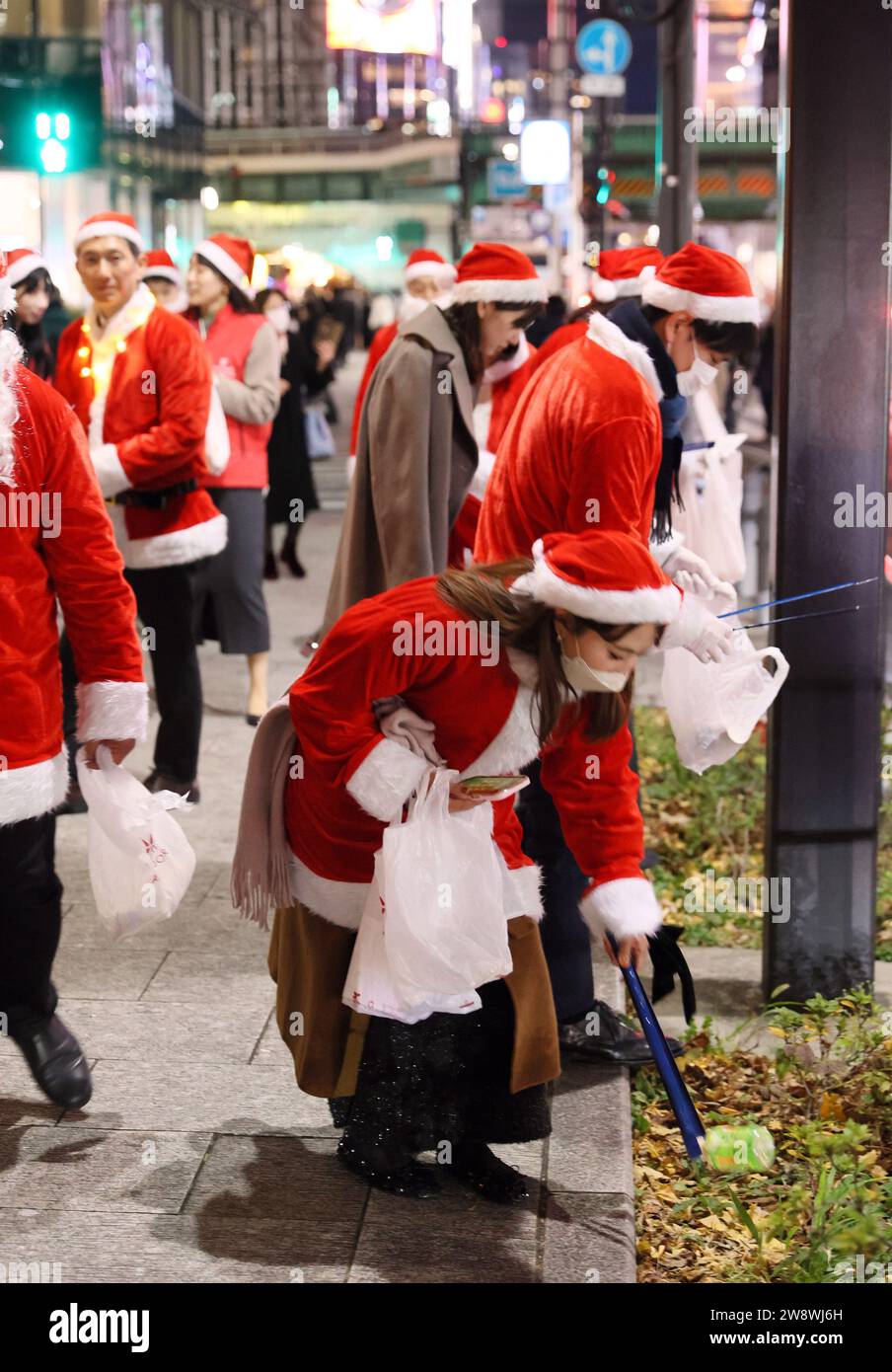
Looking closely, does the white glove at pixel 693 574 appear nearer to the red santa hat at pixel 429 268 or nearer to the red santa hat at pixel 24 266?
the red santa hat at pixel 24 266

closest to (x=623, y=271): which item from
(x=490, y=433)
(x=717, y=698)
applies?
(x=490, y=433)

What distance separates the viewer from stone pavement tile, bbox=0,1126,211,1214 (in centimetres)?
376

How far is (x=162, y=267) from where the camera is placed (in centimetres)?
845

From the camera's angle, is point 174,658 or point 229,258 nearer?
point 174,658

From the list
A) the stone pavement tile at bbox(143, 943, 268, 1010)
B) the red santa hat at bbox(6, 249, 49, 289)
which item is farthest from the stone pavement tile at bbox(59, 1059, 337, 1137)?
the red santa hat at bbox(6, 249, 49, 289)

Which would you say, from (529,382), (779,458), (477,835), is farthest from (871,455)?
(477,835)

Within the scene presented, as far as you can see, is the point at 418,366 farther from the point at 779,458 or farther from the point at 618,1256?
the point at 618,1256

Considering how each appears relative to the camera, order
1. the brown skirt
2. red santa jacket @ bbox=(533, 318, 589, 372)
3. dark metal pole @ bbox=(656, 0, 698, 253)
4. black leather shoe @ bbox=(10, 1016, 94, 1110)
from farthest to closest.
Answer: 1. dark metal pole @ bbox=(656, 0, 698, 253)
2. red santa jacket @ bbox=(533, 318, 589, 372)
3. black leather shoe @ bbox=(10, 1016, 94, 1110)
4. the brown skirt

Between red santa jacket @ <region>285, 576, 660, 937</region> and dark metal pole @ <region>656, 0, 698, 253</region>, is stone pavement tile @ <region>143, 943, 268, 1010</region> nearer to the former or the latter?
red santa jacket @ <region>285, 576, 660, 937</region>

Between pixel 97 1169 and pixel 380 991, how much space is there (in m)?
0.88

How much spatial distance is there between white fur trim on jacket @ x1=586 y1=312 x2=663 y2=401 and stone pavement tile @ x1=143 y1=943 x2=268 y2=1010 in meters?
2.01

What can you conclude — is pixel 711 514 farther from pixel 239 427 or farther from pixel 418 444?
pixel 239 427

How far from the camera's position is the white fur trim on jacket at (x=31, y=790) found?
3.79m

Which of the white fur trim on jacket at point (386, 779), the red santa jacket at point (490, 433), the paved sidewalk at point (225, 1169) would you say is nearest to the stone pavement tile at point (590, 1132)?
the paved sidewalk at point (225, 1169)
